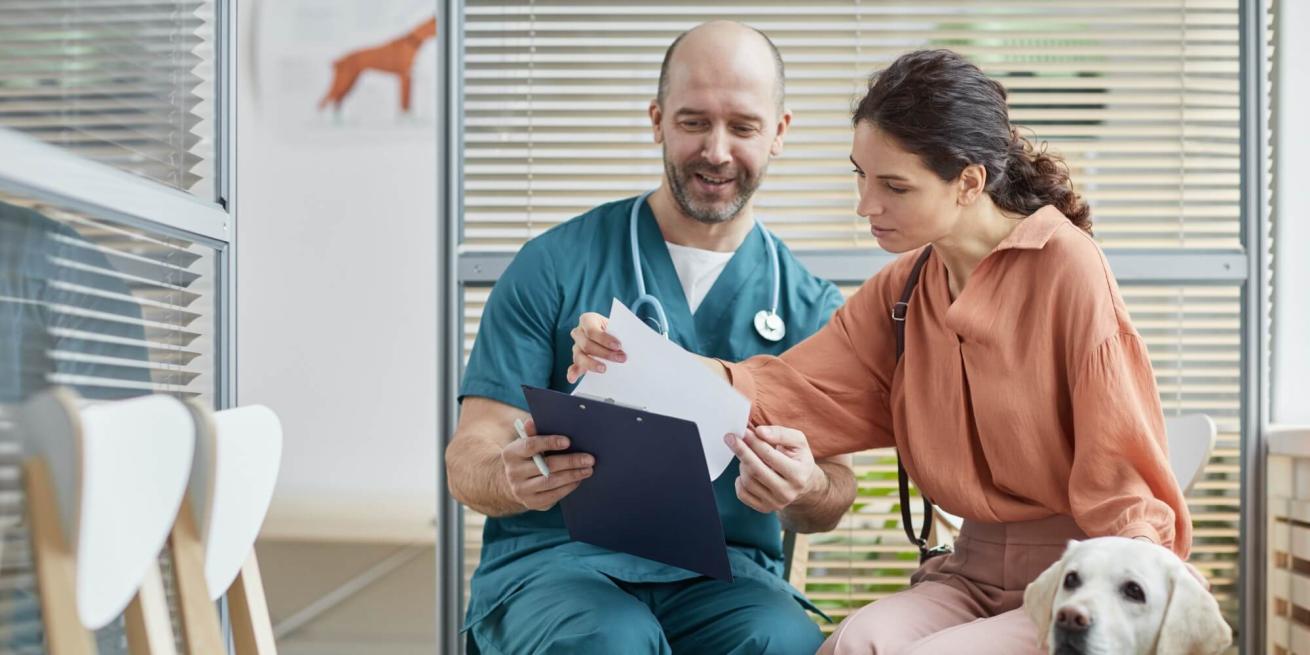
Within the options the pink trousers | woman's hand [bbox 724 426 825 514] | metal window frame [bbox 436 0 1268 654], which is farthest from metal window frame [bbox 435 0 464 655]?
the pink trousers

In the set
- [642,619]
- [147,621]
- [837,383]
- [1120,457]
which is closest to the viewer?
[147,621]

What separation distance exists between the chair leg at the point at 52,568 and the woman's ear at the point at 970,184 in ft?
3.65

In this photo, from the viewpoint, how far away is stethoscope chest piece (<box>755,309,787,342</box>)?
1.89m

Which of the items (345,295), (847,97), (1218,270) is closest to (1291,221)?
(1218,270)

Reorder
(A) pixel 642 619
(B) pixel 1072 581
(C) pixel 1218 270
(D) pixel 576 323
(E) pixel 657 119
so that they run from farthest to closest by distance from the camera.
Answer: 1. (C) pixel 1218 270
2. (E) pixel 657 119
3. (D) pixel 576 323
4. (A) pixel 642 619
5. (B) pixel 1072 581

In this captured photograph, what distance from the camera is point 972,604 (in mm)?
1511

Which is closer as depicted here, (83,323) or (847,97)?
(83,323)

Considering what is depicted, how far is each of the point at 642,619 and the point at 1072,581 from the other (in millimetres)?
599

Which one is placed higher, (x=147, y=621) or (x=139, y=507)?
(x=139, y=507)

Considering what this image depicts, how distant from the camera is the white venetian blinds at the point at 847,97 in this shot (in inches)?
96.7

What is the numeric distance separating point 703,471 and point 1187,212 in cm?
159

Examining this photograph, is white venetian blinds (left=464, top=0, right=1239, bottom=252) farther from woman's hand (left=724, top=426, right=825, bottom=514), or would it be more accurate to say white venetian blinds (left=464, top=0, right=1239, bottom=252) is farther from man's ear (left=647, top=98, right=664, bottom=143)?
woman's hand (left=724, top=426, right=825, bottom=514)

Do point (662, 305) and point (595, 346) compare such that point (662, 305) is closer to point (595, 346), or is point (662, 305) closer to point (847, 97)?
point (595, 346)

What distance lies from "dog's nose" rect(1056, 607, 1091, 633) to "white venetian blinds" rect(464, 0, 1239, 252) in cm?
135
